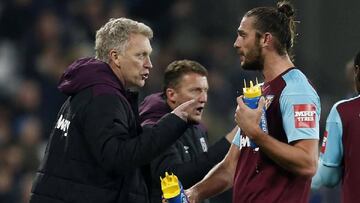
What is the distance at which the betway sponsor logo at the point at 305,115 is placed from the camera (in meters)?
3.95

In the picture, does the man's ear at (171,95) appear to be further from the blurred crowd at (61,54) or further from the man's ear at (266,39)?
the blurred crowd at (61,54)

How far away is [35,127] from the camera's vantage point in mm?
8062

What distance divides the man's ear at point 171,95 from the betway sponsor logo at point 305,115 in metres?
1.50

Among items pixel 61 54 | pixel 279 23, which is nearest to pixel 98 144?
pixel 279 23

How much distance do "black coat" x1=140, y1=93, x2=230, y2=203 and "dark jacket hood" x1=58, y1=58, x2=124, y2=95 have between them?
0.47 metres

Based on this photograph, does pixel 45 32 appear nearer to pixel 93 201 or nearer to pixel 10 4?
pixel 10 4

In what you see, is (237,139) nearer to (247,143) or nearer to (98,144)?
(247,143)

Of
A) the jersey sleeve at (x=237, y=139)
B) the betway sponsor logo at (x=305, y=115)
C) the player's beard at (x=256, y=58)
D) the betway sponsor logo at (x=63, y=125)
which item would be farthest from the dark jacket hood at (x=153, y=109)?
the betway sponsor logo at (x=305, y=115)

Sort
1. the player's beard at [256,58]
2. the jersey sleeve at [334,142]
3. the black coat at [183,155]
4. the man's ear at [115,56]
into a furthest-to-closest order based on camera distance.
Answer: the black coat at [183,155], the jersey sleeve at [334,142], the man's ear at [115,56], the player's beard at [256,58]

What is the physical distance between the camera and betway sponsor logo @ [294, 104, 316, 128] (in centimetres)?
395

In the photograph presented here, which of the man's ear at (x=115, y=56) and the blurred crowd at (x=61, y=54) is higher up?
the man's ear at (x=115, y=56)

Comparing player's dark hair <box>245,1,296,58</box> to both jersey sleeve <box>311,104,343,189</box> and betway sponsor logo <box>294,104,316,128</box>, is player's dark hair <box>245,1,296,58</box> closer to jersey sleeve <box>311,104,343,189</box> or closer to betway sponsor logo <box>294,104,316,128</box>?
betway sponsor logo <box>294,104,316,128</box>

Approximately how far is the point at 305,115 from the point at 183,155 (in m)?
1.24

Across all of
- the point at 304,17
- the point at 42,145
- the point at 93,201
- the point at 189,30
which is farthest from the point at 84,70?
the point at 189,30
